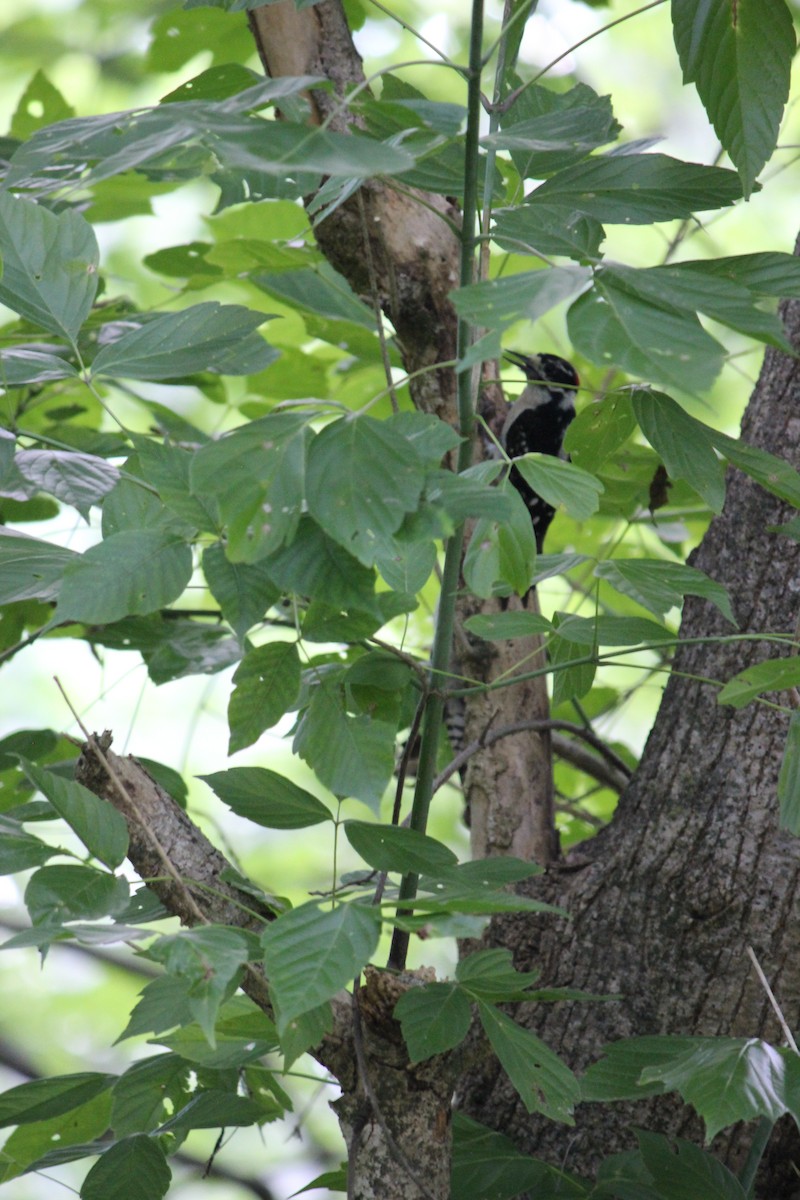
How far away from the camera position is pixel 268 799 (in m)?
0.71

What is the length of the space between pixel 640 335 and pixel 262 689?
0.34 metres

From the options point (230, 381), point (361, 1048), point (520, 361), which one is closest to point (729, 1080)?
point (361, 1048)

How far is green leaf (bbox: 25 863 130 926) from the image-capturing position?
604 mm

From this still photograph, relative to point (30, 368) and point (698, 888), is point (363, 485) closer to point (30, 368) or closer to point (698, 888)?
point (30, 368)

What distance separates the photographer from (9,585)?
0.66 metres

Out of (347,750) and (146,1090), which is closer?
(347,750)

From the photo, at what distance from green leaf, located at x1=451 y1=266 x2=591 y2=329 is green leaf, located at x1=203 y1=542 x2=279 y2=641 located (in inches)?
7.6

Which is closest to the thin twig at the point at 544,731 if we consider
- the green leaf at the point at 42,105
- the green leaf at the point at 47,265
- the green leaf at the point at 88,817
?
the green leaf at the point at 88,817

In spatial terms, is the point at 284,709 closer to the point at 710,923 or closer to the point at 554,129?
the point at 554,129

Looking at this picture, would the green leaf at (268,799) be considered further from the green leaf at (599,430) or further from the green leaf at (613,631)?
the green leaf at (599,430)

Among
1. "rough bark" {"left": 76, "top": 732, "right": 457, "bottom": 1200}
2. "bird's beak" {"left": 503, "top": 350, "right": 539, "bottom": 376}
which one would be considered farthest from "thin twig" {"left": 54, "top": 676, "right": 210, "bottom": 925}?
"bird's beak" {"left": 503, "top": 350, "right": 539, "bottom": 376}

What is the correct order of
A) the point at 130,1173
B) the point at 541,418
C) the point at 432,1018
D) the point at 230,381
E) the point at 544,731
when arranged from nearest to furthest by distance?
the point at 432,1018, the point at 130,1173, the point at 544,731, the point at 541,418, the point at 230,381

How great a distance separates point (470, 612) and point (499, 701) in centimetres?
12

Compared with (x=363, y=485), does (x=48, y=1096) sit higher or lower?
lower
